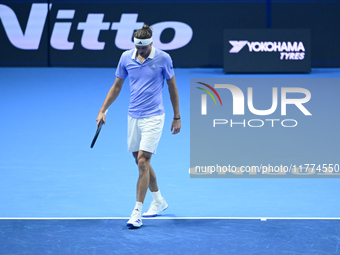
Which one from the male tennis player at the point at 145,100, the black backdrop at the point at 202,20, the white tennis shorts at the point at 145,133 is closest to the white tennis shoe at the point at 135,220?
the male tennis player at the point at 145,100

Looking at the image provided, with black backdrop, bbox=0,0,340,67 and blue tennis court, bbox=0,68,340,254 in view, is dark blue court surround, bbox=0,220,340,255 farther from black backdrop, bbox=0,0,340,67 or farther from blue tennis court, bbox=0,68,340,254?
black backdrop, bbox=0,0,340,67

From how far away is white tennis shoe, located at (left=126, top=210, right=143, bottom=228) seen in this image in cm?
506

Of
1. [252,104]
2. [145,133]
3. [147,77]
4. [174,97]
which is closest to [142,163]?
[145,133]

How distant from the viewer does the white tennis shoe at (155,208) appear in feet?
18.0

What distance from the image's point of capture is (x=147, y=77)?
5.22 m

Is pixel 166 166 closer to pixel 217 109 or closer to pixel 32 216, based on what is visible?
pixel 32 216

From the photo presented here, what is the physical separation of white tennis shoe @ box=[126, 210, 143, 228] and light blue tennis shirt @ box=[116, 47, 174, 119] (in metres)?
0.94

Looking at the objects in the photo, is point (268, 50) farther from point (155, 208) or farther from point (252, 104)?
point (155, 208)

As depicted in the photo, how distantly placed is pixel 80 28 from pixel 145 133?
13.4 metres

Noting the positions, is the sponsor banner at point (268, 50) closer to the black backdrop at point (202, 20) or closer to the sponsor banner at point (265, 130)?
the black backdrop at point (202, 20)

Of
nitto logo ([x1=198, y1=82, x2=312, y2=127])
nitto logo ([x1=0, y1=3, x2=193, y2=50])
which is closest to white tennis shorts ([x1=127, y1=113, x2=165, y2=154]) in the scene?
A: nitto logo ([x1=198, y1=82, x2=312, y2=127])

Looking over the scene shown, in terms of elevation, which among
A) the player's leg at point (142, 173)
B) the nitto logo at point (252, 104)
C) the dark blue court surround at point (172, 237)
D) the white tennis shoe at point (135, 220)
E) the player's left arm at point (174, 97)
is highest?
the nitto logo at point (252, 104)

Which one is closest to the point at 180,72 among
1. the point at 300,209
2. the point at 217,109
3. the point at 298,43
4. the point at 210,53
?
the point at 210,53

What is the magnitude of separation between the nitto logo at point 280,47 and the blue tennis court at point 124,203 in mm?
6279
